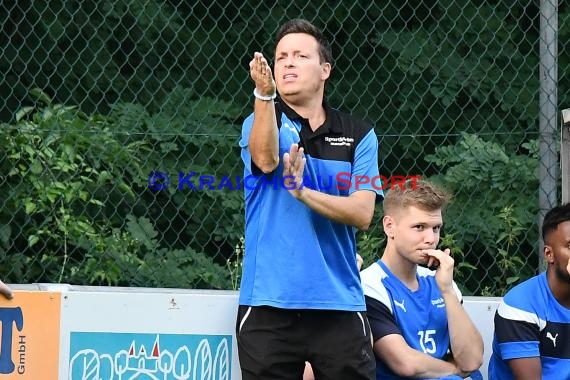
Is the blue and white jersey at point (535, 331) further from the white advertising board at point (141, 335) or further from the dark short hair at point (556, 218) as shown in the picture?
the white advertising board at point (141, 335)

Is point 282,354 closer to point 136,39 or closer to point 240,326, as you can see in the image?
point 240,326

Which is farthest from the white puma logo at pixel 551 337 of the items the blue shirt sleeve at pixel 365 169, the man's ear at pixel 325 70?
the man's ear at pixel 325 70

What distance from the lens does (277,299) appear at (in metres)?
3.59

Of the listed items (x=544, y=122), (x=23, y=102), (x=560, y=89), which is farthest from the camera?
(x=560, y=89)

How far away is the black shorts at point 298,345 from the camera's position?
3.60 m

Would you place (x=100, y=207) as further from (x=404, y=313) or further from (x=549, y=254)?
(x=549, y=254)

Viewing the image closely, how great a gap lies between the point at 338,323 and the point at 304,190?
457mm

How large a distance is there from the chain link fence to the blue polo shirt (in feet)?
6.96

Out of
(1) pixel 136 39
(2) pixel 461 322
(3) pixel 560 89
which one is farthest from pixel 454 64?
(2) pixel 461 322

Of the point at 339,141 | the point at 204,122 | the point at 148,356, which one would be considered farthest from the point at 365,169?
the point at 204,122

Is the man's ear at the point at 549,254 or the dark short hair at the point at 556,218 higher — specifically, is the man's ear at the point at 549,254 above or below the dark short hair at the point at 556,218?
below

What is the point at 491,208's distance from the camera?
6.14 m

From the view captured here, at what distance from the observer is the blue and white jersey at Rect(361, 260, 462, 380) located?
13.2 ft

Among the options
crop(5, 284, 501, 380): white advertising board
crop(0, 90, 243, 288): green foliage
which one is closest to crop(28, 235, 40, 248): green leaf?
crop(0, 90, 243, 288): green foliage
